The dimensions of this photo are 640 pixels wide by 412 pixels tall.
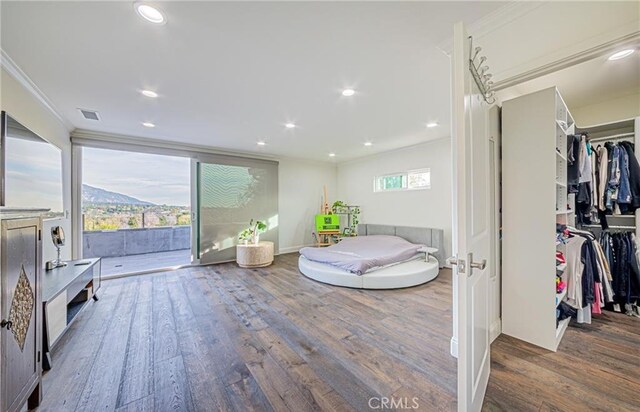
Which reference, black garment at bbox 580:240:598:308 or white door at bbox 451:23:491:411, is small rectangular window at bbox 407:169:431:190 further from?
white door at bbox 451:23:491:411

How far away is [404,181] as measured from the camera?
5547mm

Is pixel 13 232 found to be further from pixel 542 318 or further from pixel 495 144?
pixel 542 318

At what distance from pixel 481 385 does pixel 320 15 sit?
2.51 m

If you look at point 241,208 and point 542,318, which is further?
point 241,208

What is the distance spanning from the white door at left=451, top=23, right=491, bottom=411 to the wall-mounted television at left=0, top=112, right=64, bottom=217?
3.07 metres

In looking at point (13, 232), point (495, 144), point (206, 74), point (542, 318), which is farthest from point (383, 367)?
point (206, 74)

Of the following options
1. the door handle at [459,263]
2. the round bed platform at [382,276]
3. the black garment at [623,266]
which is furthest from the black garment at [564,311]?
the door handle at [459,263]

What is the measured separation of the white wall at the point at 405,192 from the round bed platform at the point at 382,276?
46.2 inches

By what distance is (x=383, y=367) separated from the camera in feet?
6.01

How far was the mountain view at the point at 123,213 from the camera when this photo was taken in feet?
19.7

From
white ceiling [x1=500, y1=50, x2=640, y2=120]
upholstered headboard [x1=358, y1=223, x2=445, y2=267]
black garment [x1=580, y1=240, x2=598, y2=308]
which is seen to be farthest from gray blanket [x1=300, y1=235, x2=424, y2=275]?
white ceiling [x1=500, y1=50, x2=640, y2=120]

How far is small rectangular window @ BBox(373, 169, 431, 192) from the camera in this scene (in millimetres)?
5145

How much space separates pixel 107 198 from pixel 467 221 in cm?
792

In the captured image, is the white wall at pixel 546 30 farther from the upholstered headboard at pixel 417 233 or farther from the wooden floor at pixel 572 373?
the upholstered headboard at pixel 417 233
